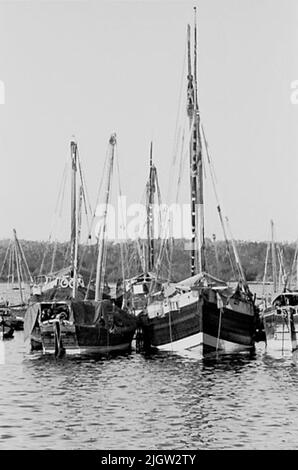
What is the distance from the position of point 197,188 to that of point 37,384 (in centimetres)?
1020

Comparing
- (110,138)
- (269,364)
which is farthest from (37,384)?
(110,138)

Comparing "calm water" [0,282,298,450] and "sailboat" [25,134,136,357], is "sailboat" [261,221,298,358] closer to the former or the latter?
"calm water" [0,282,298,450]

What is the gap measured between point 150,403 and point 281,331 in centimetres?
1189

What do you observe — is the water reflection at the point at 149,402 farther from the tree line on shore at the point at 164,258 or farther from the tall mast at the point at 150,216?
Result: the tall mast at the point at 150,216

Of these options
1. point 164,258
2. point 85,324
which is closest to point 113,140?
point 85,324

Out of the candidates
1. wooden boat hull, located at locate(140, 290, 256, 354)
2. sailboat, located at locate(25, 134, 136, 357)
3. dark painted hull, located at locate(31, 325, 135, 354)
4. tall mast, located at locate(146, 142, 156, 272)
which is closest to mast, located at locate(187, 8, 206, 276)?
wooden boat hull, located at locate(140, 290, 256, 354)

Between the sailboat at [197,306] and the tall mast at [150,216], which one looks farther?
the tall mast at [150,216]

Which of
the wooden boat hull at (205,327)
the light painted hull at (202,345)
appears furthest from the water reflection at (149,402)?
the wooden boat hull at (205,327)

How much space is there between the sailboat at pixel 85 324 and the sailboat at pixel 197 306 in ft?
4.41

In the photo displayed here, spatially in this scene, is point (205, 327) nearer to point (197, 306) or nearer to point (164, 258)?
point (197, 306)

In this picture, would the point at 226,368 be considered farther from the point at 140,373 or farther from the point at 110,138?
the point at 110,138

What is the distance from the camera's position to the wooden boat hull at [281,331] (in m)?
33.2

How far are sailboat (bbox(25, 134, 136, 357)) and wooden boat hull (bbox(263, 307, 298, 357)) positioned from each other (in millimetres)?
4769

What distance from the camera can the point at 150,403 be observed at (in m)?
23.4
